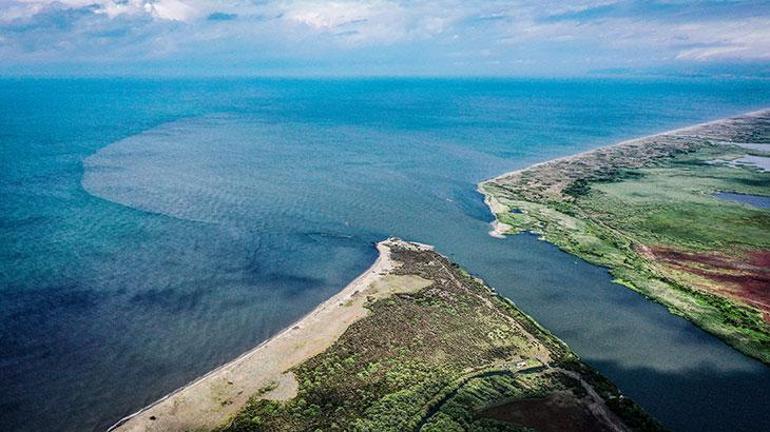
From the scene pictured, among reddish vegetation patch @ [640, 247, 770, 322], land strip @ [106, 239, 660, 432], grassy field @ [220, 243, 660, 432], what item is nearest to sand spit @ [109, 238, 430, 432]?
land strip @ [106, 239, 660, 432]

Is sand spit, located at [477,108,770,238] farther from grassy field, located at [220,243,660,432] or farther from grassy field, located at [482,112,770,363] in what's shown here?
grassy field, located at [220,243,660,432]

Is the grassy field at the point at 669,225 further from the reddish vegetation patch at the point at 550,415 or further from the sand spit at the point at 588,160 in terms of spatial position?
the reddish vegetation patch at the point at 550,415

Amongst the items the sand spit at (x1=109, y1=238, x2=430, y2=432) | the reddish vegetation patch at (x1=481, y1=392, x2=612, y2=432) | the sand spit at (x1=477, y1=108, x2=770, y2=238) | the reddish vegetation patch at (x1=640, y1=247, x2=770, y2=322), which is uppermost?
the sand spit at (x1=477, y1=108, x2=770, y2=238)

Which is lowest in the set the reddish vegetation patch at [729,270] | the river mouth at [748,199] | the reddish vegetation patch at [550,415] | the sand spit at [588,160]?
the reddish vegetation patch at [550,415]

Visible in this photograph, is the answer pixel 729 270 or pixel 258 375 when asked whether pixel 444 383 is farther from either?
pixel 729 270

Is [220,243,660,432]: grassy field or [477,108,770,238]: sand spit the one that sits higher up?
[477,108,770,238]: sand spit

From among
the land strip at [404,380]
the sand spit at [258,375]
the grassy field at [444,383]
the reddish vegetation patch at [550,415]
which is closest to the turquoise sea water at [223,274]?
the sand spit at [258,375]
